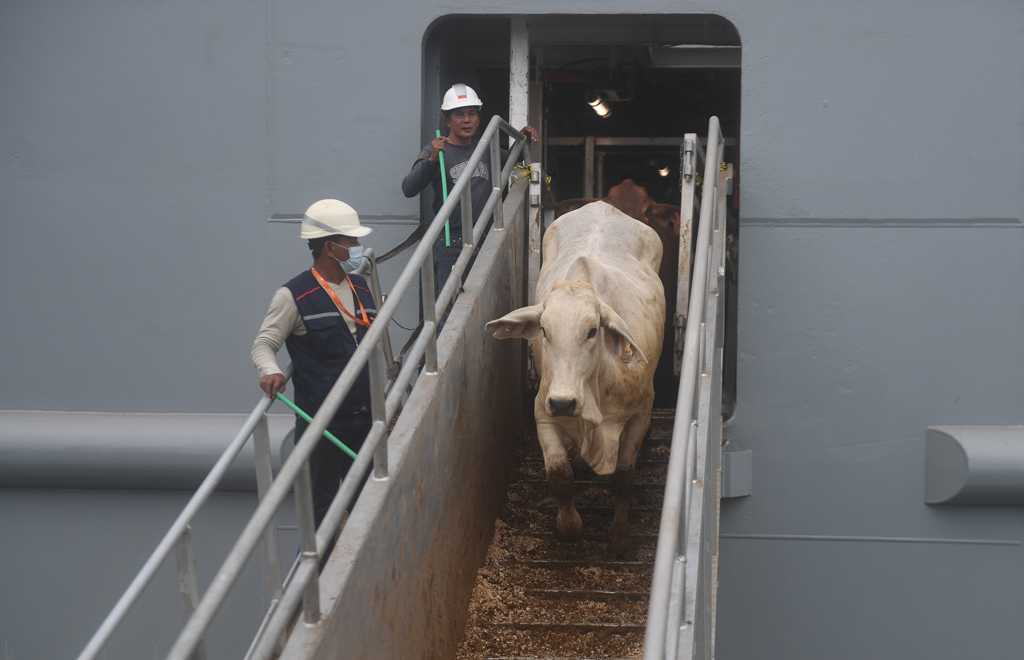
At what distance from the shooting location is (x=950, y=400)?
8.48m

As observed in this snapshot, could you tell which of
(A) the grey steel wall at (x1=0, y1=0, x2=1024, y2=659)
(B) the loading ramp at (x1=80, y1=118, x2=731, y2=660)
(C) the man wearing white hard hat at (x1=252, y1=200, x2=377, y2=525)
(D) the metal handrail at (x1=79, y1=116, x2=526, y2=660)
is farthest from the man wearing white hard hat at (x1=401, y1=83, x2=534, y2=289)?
(C) the man wearing white hard hat at (x1=252, y1=200, x2=377, y2=525)

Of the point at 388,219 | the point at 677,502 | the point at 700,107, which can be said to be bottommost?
the point at 677,502

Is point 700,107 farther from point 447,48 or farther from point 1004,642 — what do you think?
point 1004,642

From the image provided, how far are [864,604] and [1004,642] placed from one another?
0.85 metres

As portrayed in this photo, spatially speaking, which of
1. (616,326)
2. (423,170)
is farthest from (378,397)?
(423,170)

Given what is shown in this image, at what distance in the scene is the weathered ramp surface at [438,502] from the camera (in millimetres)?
5141

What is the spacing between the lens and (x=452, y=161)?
27.0 feet

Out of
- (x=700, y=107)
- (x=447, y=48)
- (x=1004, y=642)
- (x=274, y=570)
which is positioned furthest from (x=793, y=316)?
(x=700, y=107)

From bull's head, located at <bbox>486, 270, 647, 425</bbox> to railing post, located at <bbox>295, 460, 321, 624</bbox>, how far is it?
1753mm

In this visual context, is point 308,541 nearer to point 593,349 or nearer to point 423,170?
point 593,349

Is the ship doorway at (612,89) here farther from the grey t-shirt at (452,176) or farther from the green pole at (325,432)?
the green pole at (325,432)

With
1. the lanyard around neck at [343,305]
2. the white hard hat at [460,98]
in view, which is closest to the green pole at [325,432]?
the lanyard around neck at [343,305]

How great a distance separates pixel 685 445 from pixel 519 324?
1.97 meters

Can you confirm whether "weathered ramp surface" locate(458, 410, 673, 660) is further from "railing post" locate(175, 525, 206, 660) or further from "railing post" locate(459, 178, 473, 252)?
"railing post" locate(175, 525, 206, 660)
